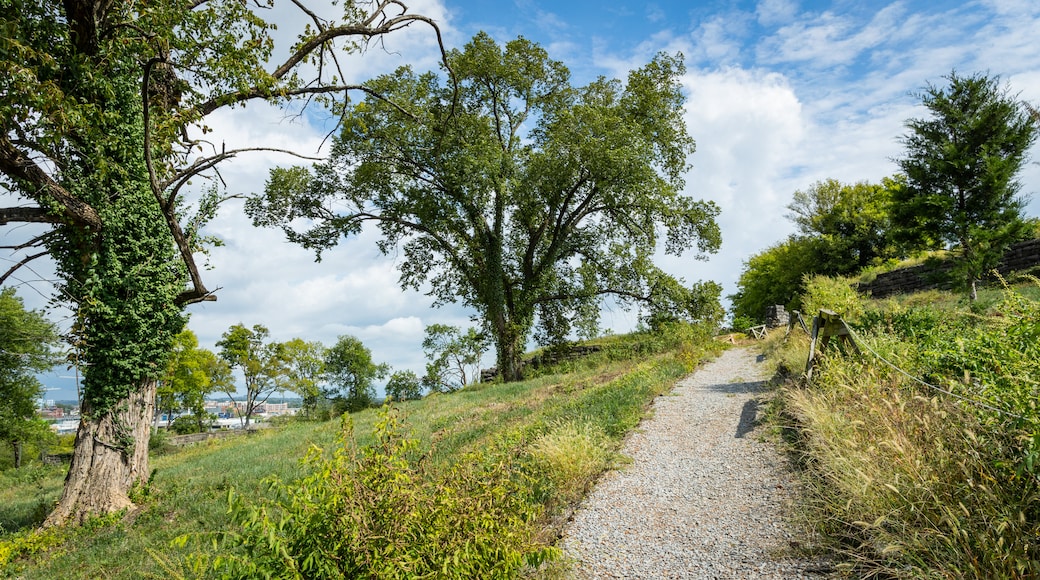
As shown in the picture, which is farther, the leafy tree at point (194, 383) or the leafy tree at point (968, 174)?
the leafy tree at point (194, 383)

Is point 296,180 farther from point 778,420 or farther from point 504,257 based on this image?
point 778,420

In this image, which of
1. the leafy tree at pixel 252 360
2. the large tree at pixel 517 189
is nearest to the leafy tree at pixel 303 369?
the leafy tree at pixel 252 360

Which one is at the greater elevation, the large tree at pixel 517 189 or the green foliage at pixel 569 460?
the large tree at pixel 517 189

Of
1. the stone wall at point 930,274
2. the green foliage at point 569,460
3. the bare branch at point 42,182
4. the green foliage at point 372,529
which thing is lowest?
the green foliage at point 569,460

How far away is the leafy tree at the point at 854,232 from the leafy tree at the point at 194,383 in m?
43.1

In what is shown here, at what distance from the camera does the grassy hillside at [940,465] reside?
9.62ft

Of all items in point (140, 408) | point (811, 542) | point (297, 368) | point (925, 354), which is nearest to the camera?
point (811, 542)

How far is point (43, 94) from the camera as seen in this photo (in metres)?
5.36

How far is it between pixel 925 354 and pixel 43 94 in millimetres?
9966

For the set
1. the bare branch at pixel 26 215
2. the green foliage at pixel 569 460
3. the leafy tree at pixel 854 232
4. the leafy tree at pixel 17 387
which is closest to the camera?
the green foliage at pixel 569 460

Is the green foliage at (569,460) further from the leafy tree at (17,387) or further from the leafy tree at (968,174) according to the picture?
the leafy tree at (17,387)

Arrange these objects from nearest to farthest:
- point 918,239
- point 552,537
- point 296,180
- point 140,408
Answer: point 552,537 → point 140,408 → point 918,239 → point 296,180

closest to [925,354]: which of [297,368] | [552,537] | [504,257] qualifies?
[552,537]

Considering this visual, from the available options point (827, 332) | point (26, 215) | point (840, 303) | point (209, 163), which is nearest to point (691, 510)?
point (827, 332)
